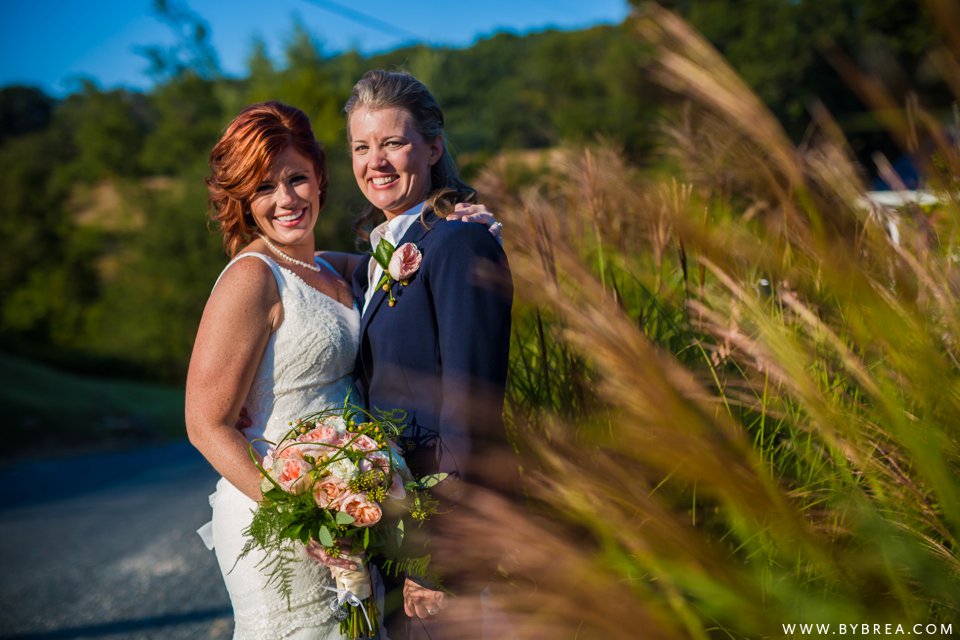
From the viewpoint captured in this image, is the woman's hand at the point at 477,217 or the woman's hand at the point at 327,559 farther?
the woman's hand at the point at 477,217

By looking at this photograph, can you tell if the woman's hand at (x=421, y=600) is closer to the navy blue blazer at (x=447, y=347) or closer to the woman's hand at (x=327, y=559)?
the woman's hand at (x=327, y=559)

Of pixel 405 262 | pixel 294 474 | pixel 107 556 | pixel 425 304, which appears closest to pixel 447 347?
pixel 425 304

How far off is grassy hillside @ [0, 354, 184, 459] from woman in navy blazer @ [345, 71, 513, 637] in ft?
32.4

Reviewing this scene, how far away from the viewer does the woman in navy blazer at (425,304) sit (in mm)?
2277

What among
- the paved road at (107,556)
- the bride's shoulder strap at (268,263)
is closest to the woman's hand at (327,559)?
the bride's shoulder strap at (268,263)

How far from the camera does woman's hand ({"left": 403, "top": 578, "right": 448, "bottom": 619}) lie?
222cm

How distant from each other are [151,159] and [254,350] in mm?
47151

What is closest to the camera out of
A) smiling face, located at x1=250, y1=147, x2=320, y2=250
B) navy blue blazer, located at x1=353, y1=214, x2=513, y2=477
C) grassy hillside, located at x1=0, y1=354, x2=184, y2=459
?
navy blue blazer, located at x1=353, y1=214, x2=513, y2=477

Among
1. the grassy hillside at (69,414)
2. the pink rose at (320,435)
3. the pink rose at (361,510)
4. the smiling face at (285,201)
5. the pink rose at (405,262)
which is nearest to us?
the pink rose at (361,510)

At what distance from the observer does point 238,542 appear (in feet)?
8.34

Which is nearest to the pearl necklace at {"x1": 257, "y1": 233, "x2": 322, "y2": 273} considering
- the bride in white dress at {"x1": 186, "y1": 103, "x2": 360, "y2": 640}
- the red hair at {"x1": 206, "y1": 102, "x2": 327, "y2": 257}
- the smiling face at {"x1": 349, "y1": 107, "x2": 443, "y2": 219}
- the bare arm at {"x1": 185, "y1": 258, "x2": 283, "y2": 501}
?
the bride in white dress at {"x1": 186, "y1": 103, "x2": 360, "y2": 640}

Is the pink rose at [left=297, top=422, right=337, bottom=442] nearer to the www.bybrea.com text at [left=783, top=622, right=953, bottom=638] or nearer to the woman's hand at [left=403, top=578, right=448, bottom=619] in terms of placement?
the woman's hand at [left=403, top=578, right=448, bottom=619]

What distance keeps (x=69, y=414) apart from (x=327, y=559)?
11.5 metres

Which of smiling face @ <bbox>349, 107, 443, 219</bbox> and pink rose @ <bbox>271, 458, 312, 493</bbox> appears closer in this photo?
pink rose @ <bbox>271, 458, 312, 493</bbox>
